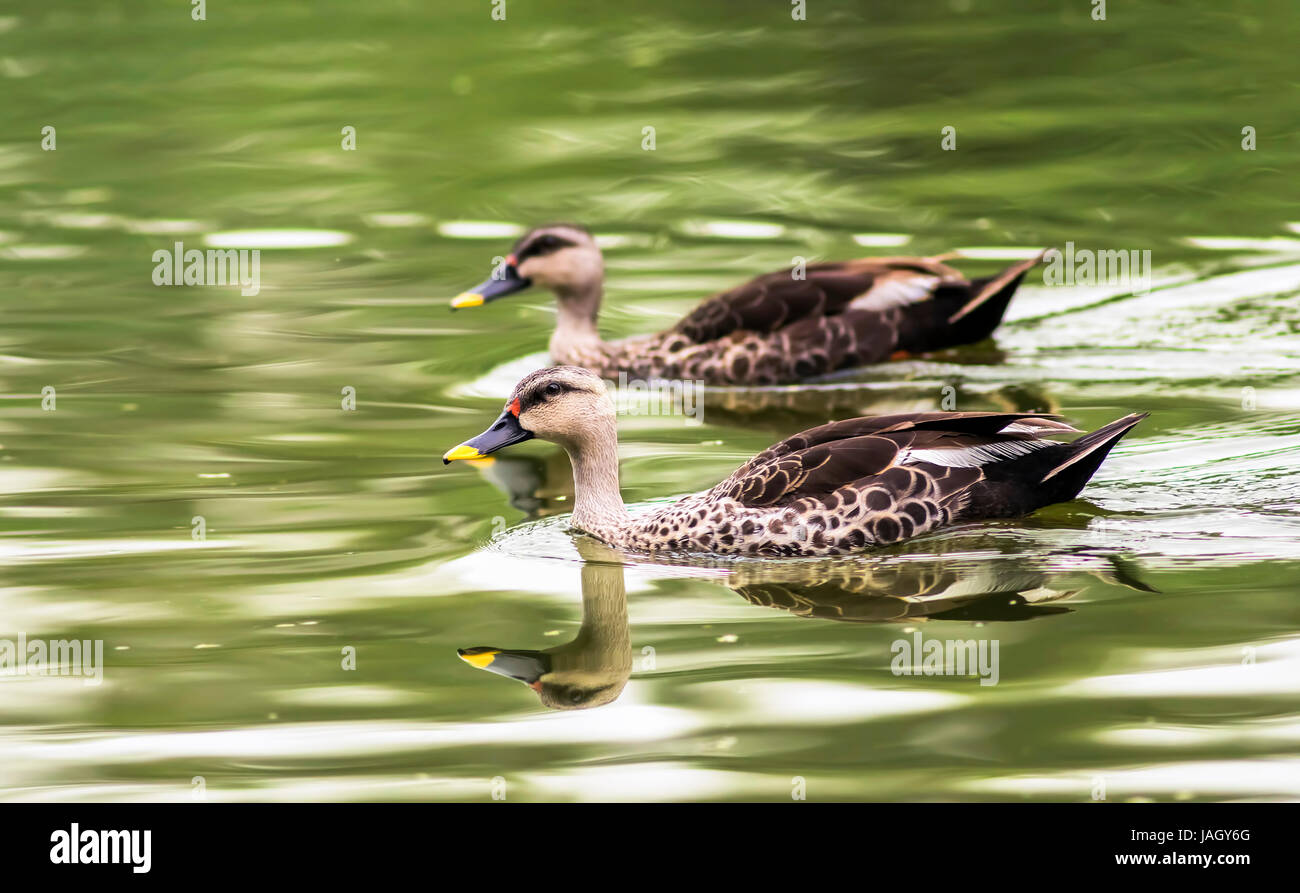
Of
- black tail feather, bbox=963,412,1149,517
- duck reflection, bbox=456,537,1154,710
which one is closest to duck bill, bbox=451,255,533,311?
duck reflection, bbox=456,537,1154,710

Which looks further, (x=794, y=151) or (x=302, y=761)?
(x=794, y=151)

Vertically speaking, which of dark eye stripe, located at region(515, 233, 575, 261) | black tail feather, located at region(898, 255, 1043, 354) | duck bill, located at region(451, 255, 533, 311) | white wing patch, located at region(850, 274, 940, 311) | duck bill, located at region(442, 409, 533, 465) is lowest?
duck bill, located at region(442, 409, 533, 465)

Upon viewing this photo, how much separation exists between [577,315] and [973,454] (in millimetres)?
5526

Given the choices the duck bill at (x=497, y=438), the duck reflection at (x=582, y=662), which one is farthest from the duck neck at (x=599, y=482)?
the duck reflection at (x=582, y=662)

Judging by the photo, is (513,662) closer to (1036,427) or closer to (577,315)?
(1036,427)

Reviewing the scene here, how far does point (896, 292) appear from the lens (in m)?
13.6

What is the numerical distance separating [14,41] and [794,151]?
33.7ft

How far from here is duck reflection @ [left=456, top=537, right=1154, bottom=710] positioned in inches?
312

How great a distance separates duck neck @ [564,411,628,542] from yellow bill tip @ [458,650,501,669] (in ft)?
5.50

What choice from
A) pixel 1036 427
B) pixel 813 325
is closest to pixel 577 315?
pixel 813 325

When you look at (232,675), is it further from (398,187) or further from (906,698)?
(398,187)

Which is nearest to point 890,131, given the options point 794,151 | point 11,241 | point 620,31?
point 794,151

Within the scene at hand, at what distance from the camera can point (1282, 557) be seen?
8781mm

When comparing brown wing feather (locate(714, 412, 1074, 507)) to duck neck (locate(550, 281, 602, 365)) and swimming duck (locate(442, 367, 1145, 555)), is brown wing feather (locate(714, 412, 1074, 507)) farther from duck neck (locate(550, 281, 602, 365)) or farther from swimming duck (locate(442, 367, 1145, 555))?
duck neck (locate(550, 281, 602, 365))
